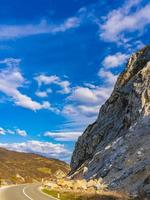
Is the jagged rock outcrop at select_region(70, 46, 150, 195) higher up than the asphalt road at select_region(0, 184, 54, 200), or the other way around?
the jagged rock outcrop at select_region(70, 46, 150, 195)

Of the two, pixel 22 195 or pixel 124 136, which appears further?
pixel 124 136

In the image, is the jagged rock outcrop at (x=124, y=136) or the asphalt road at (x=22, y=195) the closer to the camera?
the asphalt road at (x=22, y=195)

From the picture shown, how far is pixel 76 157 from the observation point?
9719 centimetres

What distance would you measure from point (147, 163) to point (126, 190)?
4751 millimetres

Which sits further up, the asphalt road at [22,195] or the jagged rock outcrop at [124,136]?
the jagged rock outcrop at [124,136]

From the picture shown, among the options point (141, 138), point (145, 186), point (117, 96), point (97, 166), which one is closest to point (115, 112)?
point (117, 96)

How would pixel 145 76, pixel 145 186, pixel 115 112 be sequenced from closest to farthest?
pixel 145 186, pixel 145 76, pixel 115 112

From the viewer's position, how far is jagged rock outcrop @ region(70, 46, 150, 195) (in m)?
49.5

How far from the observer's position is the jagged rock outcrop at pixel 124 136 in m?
49.5

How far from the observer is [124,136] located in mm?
60562

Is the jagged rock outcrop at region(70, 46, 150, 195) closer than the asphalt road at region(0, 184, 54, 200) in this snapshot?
No

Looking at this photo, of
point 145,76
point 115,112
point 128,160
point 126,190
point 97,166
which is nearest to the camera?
point 126,190

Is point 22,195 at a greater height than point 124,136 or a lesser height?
lesser

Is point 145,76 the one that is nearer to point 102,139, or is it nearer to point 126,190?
point 102,139
